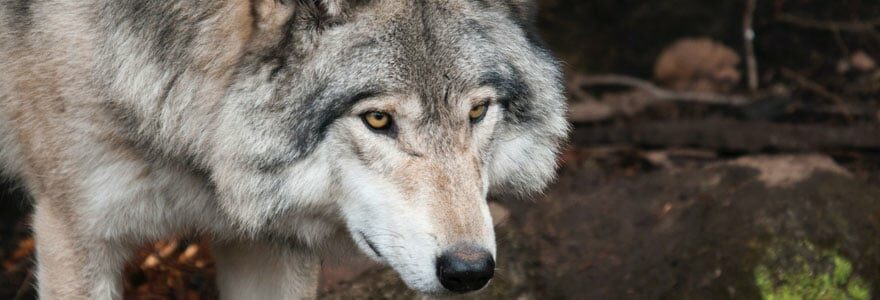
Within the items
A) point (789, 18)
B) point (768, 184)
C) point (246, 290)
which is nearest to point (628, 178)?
point (768, 184)

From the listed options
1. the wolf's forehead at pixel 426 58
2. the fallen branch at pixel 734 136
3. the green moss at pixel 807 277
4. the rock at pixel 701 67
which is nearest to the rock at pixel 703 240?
the green moss at pixel 807 277

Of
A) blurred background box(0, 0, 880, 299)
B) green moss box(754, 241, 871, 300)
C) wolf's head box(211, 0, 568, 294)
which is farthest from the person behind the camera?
blurred background box(0, 0, 880, 299)

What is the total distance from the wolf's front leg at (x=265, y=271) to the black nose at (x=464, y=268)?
128 centimetres

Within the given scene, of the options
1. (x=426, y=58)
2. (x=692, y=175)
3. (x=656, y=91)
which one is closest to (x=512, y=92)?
(x=426, y=58)

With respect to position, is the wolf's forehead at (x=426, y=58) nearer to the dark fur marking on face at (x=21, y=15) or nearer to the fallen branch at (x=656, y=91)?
the dark fur marking on face at (x=21, y=15)

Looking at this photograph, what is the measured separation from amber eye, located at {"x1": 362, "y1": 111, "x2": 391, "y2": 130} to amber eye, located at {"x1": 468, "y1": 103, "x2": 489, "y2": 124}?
0.90 ft

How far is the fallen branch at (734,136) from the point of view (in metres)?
6.23

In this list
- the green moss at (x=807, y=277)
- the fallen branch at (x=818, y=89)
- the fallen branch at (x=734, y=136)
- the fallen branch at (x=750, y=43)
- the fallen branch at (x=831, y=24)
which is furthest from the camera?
the fallen branch at (x=750, y=43)

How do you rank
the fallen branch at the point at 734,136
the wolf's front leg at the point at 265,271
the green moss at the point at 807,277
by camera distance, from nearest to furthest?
the wolf's front leg at the point at 265,271 < the green moss at the point at 807,277 < the fallen branch at the point at 734,136

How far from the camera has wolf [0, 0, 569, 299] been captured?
3.33 metres

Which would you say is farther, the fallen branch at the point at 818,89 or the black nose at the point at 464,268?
the fallen branch at the point at 818,89

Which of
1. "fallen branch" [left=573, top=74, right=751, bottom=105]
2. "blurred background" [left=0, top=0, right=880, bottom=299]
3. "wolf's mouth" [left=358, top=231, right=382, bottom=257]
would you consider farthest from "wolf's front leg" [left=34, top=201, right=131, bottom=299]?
"fallen branch" [left=573, top=74, right=751, bottom=105]

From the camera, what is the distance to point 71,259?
385 centimetres

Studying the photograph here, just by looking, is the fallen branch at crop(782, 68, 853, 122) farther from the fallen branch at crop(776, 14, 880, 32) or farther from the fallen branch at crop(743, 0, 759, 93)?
the fallen branch at crop(776, 14, 880, 32)
